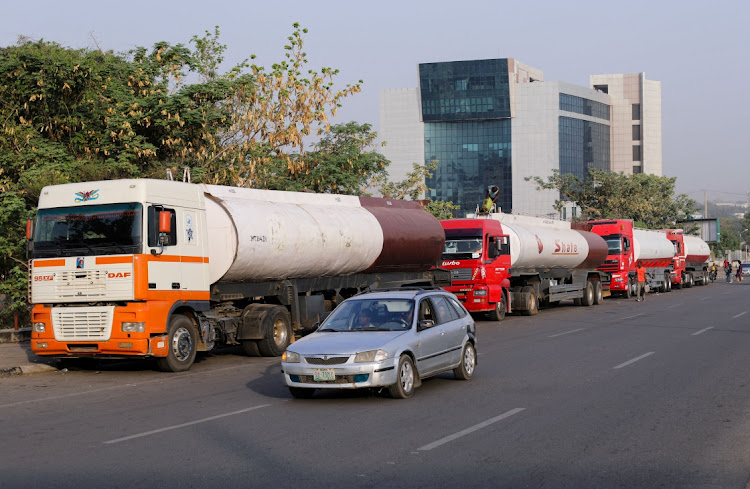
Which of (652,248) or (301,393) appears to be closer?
(301,393)

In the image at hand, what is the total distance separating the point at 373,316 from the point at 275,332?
688 centimetres

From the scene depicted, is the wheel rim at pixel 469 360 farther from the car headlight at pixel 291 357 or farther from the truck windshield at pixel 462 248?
the truck windshield at pixel 462 248

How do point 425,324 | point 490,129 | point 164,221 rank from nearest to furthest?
point 425,324 → point 164,221 → point 490,129

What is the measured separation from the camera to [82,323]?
52.6 ft

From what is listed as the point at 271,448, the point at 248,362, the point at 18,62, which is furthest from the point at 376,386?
the point at 18,62

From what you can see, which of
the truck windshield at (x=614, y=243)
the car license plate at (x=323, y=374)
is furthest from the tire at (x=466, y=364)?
the truck windshield at (x=614, y=243)

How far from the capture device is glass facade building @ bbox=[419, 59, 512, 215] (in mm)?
134750

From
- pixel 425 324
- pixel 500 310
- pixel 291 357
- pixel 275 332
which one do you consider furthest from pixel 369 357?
pixel 500 310

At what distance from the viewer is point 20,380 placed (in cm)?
1603

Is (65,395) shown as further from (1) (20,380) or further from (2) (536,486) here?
(2) (536,486)

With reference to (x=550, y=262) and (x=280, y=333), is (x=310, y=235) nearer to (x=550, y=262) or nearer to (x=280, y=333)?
(x=280, y=333)

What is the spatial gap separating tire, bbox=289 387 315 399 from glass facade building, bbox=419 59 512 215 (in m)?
124

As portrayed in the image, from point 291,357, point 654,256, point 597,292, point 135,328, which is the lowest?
point 597,292

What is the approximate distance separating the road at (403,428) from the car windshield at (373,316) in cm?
98
